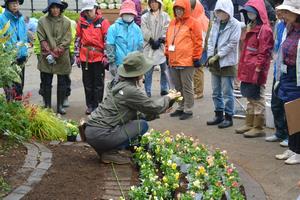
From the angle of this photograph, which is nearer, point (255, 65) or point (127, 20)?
point (255, 65)

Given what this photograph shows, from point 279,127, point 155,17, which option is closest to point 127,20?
point 155,17

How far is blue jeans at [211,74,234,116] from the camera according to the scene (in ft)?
26.1

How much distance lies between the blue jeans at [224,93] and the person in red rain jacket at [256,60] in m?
0.45

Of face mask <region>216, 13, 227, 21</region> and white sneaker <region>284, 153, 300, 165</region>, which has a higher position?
face mask <region>216, 13, 227, 21</region>

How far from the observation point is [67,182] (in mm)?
5148

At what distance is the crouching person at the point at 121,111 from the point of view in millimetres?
5758

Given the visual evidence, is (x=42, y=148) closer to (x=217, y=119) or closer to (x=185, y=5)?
(x=217, y=119)

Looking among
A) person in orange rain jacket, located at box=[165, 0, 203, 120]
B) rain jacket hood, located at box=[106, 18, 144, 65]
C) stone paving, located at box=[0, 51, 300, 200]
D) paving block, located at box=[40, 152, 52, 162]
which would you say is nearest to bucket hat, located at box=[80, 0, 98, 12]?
rain jacket hood, located at box=[106, 18, 144, 65]

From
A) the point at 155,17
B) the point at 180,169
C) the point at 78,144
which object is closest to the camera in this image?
the point at 180,169

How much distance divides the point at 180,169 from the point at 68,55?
4.29 m

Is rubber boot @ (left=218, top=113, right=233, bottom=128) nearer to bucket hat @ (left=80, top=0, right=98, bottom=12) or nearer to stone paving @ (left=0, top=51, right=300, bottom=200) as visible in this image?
stone paving @ (left=0, top=51, right=300, bottom=200)

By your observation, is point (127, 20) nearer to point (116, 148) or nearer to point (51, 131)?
point (51, 131)

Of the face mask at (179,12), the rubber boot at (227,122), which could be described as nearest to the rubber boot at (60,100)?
the face mask at (179,12)

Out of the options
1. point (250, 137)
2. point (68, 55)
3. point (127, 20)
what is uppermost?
point (127, 20)
